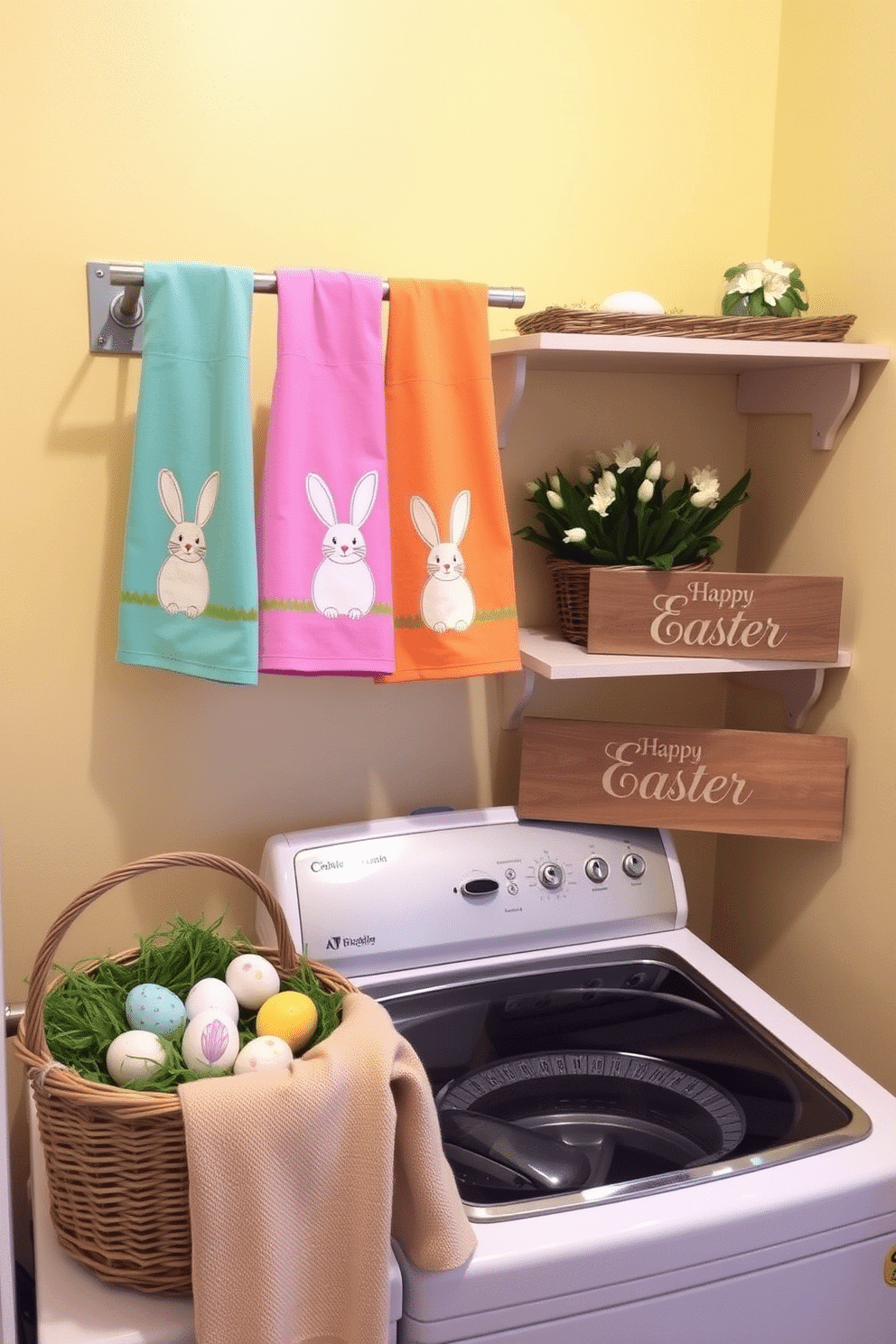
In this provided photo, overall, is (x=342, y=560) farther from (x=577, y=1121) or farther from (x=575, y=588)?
(x=577, y=1121)

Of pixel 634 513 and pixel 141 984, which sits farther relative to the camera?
pixel 634 513

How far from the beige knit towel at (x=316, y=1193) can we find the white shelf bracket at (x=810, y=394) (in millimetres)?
972

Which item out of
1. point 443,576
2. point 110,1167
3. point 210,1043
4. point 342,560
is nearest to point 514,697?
point 443,576

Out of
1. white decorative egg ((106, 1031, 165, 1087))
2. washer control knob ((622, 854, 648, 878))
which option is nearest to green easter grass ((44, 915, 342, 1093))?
white decorative egg ((106, 1031, 165, 1087))

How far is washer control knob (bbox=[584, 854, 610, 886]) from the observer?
4.87ft

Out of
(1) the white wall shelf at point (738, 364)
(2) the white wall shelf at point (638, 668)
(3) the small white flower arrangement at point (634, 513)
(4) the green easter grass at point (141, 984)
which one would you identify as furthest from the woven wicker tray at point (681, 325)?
(4) the green easter grass at point (141, 984)

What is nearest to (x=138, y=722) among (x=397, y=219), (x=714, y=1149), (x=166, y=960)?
(x=166, y=960)

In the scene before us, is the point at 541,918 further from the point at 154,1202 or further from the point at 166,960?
the point at 154,1202

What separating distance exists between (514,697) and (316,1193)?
78 cm

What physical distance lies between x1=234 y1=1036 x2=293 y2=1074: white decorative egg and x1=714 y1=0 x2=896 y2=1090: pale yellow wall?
790mm

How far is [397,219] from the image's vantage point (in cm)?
145

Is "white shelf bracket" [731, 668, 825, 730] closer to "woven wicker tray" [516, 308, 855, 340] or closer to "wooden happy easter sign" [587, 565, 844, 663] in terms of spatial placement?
"wooden happy easter sign" [587, 565, 844, 663]

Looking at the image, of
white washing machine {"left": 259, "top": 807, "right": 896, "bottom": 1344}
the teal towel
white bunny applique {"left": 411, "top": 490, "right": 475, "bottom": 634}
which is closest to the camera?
white washing machine {"left": 259, "top": 807, "right": 896, "bottom": 1344}

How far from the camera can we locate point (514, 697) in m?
1.57
